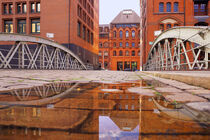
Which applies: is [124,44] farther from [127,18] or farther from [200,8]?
[200,8]

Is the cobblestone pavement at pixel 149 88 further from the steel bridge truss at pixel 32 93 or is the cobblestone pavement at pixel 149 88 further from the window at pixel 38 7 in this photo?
the window at pixel 38 7

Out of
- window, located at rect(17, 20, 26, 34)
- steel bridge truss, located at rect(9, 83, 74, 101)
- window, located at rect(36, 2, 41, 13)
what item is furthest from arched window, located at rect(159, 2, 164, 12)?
steel bridge truss, located at rect(9, 83, 74, 101)

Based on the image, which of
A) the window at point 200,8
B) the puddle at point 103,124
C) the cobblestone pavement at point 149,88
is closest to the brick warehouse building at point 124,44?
the window at point 200,8

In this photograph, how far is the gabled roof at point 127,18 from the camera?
44656 millimetres

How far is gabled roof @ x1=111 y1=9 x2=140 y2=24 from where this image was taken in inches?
1758

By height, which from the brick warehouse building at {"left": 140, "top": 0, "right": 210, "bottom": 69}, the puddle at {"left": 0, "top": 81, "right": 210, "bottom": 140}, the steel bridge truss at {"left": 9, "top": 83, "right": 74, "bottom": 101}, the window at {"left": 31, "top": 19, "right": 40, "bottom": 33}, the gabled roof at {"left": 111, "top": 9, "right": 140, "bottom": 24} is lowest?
the puddle at {"left": 0, "top": 81, "right": 210, "bottom": 140}

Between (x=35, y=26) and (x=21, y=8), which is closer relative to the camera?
(x=21, y=8)

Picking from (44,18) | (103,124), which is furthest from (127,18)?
(103,124)

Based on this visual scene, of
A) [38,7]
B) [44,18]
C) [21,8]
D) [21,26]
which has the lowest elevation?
[21,26]

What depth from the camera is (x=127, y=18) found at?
4556 cm

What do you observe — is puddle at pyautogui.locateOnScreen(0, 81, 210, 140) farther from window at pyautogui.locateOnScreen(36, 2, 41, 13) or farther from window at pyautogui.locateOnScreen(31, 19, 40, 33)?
window at pyautogui.locateOnScreen(36, 2, 41, 13)

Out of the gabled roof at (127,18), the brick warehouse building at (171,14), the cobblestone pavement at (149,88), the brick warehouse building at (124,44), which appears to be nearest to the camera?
the cobblestone pavement at (149,88)

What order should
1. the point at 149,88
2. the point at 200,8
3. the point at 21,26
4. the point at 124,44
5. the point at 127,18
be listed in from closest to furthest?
the point at 149,88, the point at 21,26, the point at 200,8, the point at 124,44, the point at 127,18

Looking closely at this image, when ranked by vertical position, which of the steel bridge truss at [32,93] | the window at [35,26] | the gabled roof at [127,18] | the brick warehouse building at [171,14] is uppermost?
the gabled roof at [127,18]
